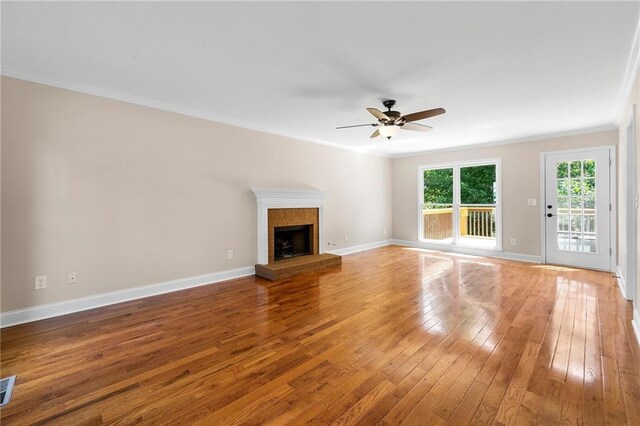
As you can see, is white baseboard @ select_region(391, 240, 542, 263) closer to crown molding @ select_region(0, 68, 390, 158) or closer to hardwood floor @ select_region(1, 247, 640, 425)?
hardwood floor @ select_region(1, 247, 640, 425)

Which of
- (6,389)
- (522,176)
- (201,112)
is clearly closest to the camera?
(6,389)

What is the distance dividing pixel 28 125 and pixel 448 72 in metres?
4.20

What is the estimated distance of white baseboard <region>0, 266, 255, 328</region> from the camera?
2763mm

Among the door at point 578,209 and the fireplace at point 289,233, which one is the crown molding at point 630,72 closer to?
the door at point 578,209

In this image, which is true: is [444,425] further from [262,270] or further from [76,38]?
[76,38]

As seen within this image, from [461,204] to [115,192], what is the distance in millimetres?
6409

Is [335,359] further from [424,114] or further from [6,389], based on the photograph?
[424,114]

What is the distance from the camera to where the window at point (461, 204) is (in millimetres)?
6210

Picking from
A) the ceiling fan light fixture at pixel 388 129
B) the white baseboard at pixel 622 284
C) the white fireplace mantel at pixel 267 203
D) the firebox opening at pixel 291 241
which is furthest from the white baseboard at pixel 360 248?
the white baseboard at pixel 622 284

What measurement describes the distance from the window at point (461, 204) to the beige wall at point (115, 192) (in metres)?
4.04

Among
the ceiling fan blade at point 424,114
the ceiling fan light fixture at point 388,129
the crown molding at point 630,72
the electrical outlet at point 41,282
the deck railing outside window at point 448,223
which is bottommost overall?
the electrical outlet at point 41,282

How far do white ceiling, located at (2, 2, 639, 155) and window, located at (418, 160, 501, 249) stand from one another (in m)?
2.48

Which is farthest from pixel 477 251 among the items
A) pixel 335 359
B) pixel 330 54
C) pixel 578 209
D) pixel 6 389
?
pixel 6 389

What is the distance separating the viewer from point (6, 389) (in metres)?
1.82
